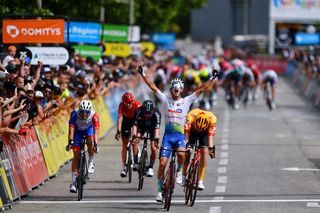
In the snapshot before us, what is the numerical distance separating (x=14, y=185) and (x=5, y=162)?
0.55 meters

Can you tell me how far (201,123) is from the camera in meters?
16.8

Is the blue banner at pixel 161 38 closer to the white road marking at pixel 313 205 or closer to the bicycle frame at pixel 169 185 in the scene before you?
the white road marking at pixel 313 205

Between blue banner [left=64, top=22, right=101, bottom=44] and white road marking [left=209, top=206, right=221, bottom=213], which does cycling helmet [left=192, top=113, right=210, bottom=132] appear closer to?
white road marking [left=209, top=206, right=221, bottom=213]

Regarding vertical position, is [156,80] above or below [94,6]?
below

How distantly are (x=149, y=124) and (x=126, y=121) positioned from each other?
1067 millimetres

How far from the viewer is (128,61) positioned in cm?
3719

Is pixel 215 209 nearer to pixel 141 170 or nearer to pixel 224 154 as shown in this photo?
pixel 141 170

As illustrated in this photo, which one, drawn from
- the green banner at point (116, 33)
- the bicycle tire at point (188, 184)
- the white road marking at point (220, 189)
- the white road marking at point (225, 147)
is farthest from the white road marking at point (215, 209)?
the green banner at point (116, 33)

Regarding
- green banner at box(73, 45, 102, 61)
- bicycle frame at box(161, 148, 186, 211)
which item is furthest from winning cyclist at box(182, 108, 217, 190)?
green banner at box(73, 45, 102, 61)

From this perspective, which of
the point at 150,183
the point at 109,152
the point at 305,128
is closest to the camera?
the point at 150,183

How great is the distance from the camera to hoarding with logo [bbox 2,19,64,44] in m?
23.5

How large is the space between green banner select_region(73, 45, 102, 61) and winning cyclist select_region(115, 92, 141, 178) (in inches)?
389

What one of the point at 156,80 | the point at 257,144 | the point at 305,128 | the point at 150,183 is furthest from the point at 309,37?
the point at 150,183

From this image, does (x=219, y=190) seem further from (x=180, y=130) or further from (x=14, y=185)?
(x=14, y=185)
